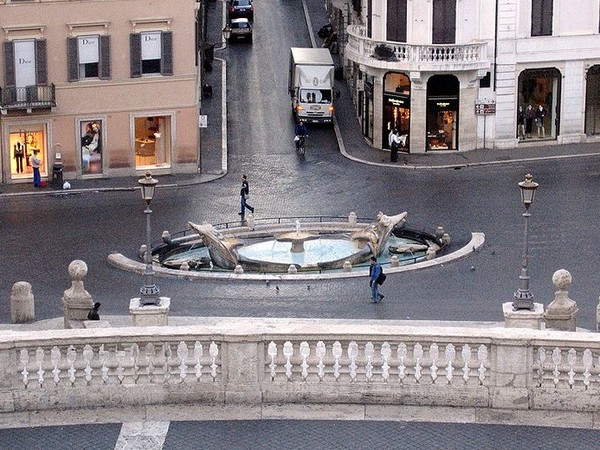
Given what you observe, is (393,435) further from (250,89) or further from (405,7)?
(250,89)

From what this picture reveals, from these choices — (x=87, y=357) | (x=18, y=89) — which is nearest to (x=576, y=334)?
(x=87, y=357)

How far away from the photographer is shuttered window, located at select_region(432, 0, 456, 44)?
242ft

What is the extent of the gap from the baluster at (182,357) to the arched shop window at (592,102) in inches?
2038

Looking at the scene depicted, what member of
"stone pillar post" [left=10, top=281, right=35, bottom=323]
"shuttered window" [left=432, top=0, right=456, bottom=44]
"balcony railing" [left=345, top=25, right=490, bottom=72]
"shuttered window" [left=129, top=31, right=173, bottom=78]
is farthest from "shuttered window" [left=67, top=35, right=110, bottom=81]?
"stone pillar post" [left=10, top=281, right=35, bottom=323]

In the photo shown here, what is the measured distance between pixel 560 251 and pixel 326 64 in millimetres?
27101

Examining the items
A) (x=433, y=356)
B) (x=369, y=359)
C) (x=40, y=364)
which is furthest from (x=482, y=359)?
(x=40, y=364)

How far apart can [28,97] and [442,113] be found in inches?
709

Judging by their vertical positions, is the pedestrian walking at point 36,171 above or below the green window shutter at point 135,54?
below

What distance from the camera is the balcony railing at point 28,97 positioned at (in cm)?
6800

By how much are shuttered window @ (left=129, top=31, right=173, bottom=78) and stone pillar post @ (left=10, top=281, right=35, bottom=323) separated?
2841cm

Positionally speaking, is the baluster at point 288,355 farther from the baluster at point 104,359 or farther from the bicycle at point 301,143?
the bicycle at point 301,143

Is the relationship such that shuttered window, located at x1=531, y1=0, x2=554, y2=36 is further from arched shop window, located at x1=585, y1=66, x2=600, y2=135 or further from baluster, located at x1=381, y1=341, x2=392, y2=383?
baluster, located at x1=381, y1=341, x2=392, y2=383

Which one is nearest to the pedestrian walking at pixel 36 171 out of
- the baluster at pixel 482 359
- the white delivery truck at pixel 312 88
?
the white delivery truck at pixel 312 88

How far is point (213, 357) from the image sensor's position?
27375 mm
